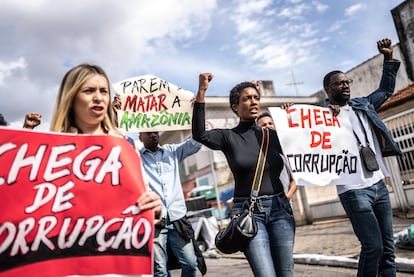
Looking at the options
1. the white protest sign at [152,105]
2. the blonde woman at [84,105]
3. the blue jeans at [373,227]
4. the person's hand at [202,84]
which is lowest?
the blue jeans at [373,227]

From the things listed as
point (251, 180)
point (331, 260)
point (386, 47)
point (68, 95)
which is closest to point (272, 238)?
point (251, 180)

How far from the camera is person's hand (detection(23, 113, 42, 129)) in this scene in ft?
8.32

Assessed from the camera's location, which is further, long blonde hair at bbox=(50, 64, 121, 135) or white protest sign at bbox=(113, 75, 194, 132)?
white protest sign at bbox=(113, 75, 194, 132)

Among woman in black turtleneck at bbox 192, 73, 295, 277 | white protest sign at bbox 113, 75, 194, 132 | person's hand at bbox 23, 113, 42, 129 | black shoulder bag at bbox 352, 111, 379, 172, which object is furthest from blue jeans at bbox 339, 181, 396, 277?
person's hand at bbox 23, 113, 42, 129

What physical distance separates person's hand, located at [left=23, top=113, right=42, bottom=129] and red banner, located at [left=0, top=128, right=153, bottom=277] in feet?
2.14

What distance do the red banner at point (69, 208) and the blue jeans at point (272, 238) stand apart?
1080 mm

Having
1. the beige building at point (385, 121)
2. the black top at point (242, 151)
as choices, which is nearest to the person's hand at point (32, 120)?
the black top at point (242, 151)

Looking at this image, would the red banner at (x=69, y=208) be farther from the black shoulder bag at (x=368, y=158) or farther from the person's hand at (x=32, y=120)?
the black shoulder bag at (x=368, y=158)

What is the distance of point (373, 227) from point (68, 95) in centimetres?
263

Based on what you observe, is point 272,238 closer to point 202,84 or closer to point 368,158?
point 202,84

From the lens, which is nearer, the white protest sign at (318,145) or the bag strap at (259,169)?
the bag strap at (259,169)

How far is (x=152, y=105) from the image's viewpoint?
4.52m

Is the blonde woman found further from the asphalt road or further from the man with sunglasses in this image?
the asphalt road

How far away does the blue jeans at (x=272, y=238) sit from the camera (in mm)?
2801
